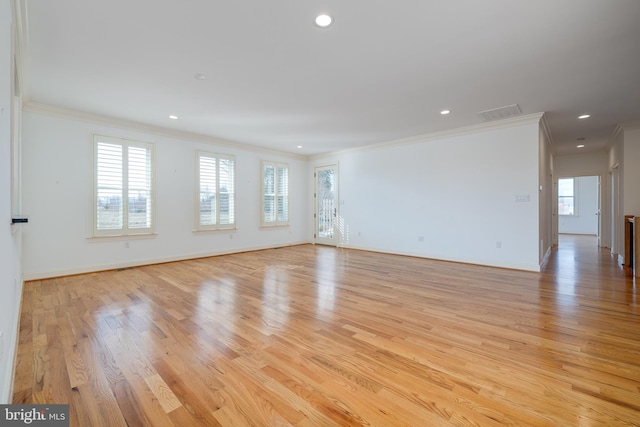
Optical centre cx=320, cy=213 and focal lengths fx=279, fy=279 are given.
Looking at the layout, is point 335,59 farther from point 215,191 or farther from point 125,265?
point 125,265

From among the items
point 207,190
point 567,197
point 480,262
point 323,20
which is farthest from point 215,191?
point 567,197

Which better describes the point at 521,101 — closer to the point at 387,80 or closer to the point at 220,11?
the point at 387,80

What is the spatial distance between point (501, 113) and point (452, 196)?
1769mm

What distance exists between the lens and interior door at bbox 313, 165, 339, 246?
26.3ft

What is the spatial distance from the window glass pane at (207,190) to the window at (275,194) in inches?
54.7

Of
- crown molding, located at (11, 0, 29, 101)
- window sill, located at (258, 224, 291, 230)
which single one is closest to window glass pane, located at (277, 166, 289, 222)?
window sill, located at (258, 224, 291, 230)

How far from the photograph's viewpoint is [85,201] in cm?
472

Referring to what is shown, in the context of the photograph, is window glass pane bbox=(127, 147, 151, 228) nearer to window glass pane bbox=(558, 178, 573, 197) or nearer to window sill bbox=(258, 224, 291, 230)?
window sill bbox=(258, 224, 291, 230)

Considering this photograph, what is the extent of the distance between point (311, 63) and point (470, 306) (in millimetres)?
3247

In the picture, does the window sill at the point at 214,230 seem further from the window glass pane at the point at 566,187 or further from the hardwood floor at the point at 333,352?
the window glass pane at the point at 566,187

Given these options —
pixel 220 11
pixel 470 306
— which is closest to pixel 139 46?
pixel 220 11

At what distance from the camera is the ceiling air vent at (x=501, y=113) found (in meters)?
4.42

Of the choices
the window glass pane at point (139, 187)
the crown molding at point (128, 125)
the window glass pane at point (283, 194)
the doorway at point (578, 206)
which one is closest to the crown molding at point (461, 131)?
the window glass pane at point (283, 194)

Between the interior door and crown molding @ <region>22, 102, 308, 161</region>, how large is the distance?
1.93 meters
